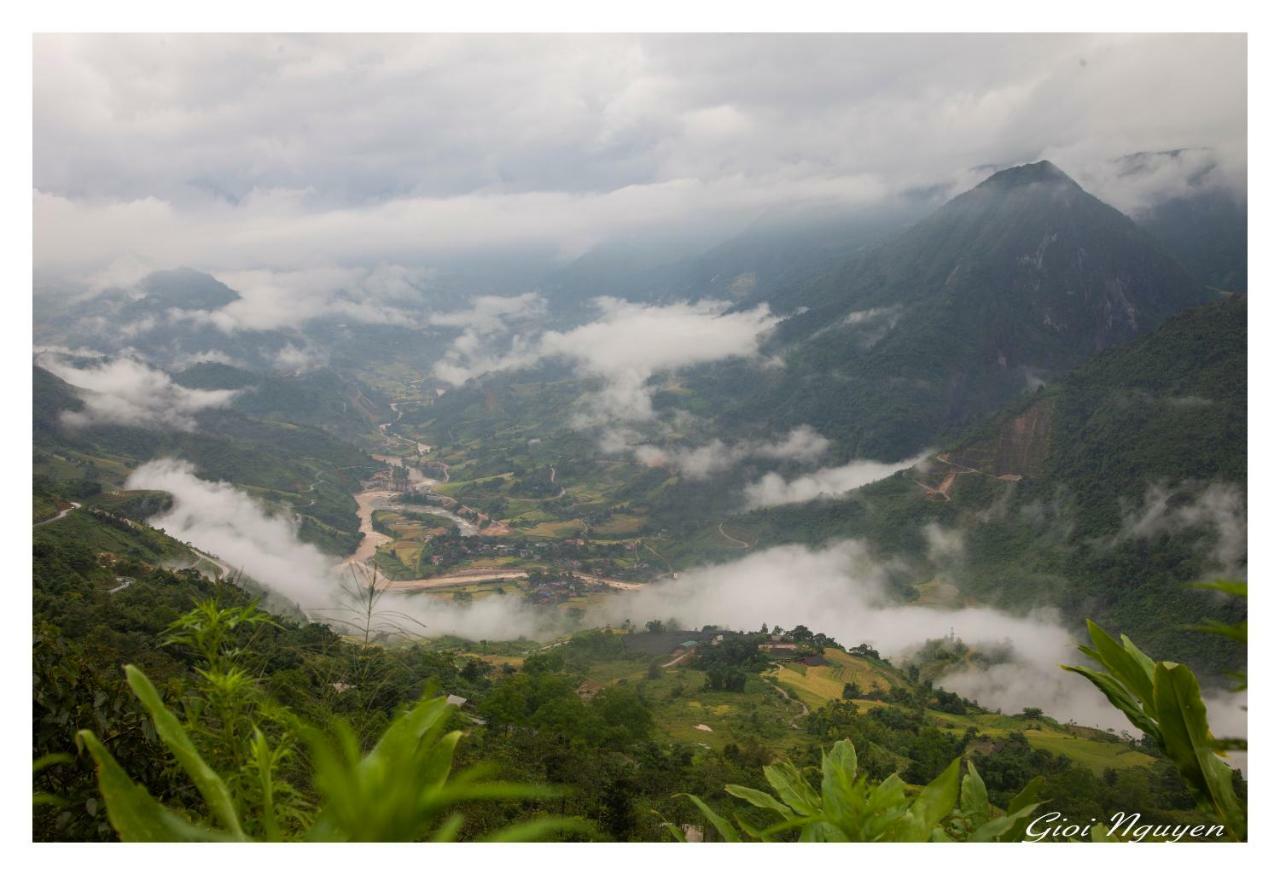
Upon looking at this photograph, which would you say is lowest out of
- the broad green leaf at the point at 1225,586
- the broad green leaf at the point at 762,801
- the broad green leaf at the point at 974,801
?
the broad green leaf at the point at 974,801

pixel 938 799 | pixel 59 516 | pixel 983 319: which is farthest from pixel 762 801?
pixel 983 319

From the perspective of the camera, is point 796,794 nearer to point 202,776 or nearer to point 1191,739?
point 1191,739

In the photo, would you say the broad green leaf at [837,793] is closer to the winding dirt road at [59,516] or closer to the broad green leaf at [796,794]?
the broad green leaf at [796,794]

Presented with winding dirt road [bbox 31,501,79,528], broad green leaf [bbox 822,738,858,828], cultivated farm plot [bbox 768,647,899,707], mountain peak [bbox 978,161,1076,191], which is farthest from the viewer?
mountain peak [bbox 978,161,1076,191]

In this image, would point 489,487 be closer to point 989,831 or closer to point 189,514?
point 189,514

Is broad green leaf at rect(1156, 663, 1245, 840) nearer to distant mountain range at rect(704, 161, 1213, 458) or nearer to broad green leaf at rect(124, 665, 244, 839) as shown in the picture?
broad green leaf at rect(124, 665, 244, 839)

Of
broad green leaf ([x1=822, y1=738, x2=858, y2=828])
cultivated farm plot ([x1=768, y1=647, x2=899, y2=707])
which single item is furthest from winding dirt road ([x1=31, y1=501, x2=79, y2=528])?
cultivated farm plot ([x1=768, y1=647, x2=899, y2=707])

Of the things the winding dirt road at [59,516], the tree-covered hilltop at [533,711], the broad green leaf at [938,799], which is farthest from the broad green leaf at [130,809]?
the winding dirt road at [59,516]
